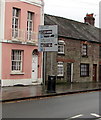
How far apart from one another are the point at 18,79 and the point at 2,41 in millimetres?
3366

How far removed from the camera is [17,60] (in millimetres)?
21609

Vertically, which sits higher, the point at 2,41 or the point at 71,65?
the point at 2,41

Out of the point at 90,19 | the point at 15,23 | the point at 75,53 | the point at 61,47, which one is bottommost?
the point at 75,53

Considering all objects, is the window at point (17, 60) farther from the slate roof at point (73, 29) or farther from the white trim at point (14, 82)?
the slate roof at point (73, 29)

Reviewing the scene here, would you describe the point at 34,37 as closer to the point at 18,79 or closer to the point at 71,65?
the point at 18,79

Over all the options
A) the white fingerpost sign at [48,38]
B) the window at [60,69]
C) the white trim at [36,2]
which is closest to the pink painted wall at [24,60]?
the window at [60,69]

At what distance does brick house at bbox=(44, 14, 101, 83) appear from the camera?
26.2m

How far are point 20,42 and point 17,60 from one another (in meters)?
1.49

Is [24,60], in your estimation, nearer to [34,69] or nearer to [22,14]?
[34,69]

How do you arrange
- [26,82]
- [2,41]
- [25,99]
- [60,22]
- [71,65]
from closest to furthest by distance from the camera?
[25,99]
[2,41]
[26,82]
[71,65]
[60,22]

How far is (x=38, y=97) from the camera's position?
15.0 m

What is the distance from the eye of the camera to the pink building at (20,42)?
20.4 m

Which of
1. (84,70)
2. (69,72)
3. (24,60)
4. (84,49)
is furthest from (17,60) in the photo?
(84,49)

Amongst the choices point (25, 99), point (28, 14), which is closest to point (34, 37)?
point (28, 14)
